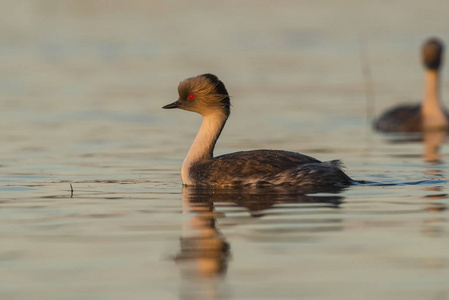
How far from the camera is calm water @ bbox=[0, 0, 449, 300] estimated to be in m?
8.19

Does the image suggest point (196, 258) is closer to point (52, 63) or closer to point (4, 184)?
point (4, 184)

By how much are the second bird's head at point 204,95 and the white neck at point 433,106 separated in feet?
28.7

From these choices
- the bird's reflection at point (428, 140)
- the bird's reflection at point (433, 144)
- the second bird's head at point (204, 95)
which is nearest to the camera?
the second bird's head at point (204, 95)

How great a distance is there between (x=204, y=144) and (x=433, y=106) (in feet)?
31.1

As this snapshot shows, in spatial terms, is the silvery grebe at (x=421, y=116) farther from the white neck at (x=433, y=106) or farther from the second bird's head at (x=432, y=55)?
the second bird's head at (x=432, y=55)

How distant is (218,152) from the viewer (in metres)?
17.4

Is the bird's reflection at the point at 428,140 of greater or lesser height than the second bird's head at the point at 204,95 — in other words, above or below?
below

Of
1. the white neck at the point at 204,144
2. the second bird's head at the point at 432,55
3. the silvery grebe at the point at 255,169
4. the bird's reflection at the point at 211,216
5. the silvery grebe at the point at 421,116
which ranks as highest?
the second bird's head at the point at 432,55

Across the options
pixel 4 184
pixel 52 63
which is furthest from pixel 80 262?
pixel 52 63

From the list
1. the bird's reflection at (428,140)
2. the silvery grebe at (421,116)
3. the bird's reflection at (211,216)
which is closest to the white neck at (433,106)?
the silvery grebe at (421,116)

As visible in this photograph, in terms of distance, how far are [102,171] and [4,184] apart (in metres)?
1.68

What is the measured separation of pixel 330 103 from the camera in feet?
78.7

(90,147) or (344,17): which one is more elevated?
(344,17)

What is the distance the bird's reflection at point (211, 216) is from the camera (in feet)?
28.1
